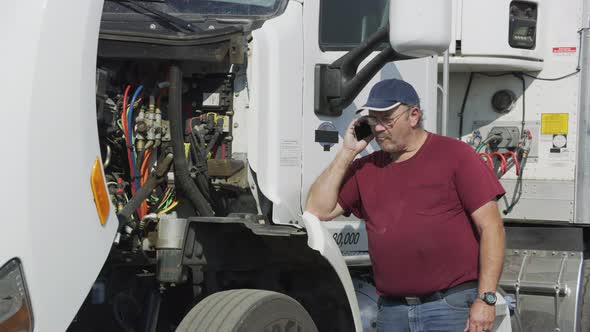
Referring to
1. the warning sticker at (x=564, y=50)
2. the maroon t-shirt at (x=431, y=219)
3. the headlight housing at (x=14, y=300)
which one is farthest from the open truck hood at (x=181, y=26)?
the warning sticker at (x=564, y=50)

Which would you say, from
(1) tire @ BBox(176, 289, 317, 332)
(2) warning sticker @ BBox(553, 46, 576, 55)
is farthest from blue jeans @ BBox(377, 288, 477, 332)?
(2) warning sticker @ BBox(553, 46, 576, 55)

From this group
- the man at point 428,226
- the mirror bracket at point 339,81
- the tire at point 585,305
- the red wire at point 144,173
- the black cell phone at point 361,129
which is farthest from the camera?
the tire at point 585,305

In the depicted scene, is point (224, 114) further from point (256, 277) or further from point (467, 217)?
point (467, 217)

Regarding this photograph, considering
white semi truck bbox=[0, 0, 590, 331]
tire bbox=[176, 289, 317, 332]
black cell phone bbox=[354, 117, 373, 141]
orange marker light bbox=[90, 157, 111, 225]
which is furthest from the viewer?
black cell phone bbox=[354, 117, 373, 141]

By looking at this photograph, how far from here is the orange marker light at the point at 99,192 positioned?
3416 millimetres

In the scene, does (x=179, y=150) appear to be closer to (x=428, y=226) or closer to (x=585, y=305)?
(x=428, y=226)

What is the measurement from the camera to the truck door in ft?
14.8

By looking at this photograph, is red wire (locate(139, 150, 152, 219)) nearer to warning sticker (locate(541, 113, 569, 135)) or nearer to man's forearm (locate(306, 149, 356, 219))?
man's forearm (locate(306, 149, 356, 219))

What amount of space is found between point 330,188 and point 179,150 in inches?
28.8

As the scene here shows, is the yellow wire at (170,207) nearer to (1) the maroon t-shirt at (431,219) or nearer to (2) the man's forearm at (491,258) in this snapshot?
(1) the maroon t-shirt at (431,219)

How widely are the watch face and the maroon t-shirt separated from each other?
192 millimetres

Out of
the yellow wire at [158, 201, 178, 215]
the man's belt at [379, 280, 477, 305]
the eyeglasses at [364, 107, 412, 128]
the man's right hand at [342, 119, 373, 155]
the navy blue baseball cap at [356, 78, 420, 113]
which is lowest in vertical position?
the man's belt at [379, 280, 477, 305]

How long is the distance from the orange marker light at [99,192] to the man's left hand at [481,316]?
1581 mm

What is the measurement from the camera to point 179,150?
163 inches
